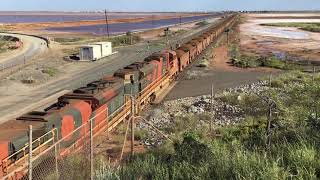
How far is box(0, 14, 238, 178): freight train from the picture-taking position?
1600 cm

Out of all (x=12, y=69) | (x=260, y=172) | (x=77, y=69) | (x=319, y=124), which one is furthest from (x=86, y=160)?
(x=12, y=69)

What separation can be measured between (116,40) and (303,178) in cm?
8524

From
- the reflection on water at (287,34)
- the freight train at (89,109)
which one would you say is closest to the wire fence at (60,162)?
the freight train at (89,109)

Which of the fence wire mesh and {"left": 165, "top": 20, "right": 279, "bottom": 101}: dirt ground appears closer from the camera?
the fence wire mesh

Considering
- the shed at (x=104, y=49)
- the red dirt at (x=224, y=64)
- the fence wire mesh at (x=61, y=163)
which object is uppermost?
the shed at (x=104, y=49)

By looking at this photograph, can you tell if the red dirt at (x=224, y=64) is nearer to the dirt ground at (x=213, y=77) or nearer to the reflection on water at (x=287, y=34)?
the dirt ground at (x=213, y=77)

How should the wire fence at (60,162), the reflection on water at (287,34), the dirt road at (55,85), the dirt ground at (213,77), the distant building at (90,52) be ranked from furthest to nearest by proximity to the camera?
the reflection on water at (287,34)
the distant building at (90,52)
the dirt ground at (213,77)
the dirt road at (55,85)
the wire fence at (60,162)

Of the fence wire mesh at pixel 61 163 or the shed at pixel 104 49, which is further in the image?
the shed at pixel 104 49

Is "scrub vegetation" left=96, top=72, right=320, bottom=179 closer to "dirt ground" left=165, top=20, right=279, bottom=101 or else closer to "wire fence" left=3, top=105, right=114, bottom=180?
"wire fence" left=3, top=105, right=114, bottom=180

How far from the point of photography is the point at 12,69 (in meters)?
57.2

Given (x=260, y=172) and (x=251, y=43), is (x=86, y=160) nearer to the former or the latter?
(x=260, y=172)

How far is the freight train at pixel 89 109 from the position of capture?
16.0 m

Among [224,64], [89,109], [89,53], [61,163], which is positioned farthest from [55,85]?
[61,163]

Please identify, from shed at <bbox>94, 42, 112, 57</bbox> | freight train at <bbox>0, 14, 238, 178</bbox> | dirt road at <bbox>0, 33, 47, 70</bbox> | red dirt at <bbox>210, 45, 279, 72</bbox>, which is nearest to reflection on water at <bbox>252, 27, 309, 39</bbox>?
red dirt at <bbox>210, 45, 279, 72</bbox>
